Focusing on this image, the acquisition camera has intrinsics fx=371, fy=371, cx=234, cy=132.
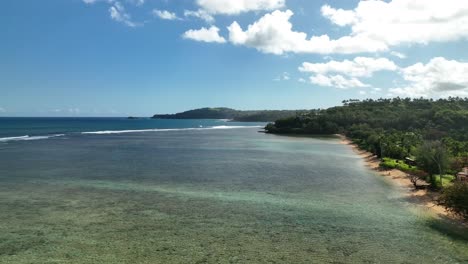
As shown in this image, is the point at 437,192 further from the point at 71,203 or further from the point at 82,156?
the point at 82,156

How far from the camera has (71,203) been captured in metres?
31.4

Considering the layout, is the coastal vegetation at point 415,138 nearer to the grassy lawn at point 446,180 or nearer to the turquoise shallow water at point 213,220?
the grassy lawn at point 446,180

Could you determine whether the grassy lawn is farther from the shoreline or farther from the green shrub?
the green shrub

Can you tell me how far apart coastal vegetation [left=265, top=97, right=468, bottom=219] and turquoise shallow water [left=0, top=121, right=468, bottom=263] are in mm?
4140

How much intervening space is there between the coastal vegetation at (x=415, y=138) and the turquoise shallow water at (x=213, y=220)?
13.6ft

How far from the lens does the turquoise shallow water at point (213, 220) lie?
68.4ft

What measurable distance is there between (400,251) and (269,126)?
156106mm

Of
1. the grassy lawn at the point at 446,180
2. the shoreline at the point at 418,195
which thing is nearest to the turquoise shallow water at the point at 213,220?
the shoreline at the point at 418,195

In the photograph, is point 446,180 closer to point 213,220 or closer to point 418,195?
point 418,195

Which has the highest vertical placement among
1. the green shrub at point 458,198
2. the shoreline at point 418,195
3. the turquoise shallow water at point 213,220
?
the green shrub at point 458,198

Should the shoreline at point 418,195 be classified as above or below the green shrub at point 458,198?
below

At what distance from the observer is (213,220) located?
27.2 meters

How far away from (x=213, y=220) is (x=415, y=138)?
64256mm

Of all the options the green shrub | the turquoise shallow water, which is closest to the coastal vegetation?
the green shrub
